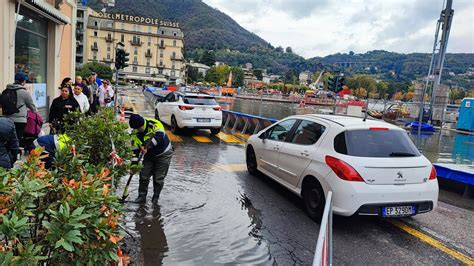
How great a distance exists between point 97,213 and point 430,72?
101ft

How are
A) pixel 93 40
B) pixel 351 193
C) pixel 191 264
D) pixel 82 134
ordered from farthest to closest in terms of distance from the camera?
pixel 93 40 → pixel 351 193 → pixel 82 134 → pixel 191 264

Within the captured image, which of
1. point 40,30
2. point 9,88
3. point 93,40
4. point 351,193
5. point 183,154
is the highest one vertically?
point 93,40

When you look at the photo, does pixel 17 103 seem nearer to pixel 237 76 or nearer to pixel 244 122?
pixel 244 122

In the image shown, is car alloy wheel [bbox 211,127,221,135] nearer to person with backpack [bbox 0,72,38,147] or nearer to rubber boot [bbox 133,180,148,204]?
person with backpack [bbox 0,72,38,147]

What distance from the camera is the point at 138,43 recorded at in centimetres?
11962

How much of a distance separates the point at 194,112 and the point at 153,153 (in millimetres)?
7417

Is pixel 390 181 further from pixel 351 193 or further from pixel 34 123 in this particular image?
pixel 34 123

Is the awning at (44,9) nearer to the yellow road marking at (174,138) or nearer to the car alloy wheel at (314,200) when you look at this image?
the yellow road marking at (174,138)

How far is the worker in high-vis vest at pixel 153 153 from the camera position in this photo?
554cm

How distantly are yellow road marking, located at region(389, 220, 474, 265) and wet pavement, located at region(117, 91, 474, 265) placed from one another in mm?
75

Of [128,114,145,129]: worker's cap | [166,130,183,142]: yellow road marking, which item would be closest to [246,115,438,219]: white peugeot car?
[128,114,145,129]: worker's cap

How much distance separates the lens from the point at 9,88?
6.66m

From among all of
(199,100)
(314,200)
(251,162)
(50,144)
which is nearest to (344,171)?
(314,200)

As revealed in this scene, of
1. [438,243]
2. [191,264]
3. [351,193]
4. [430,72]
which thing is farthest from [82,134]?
[430,72]
